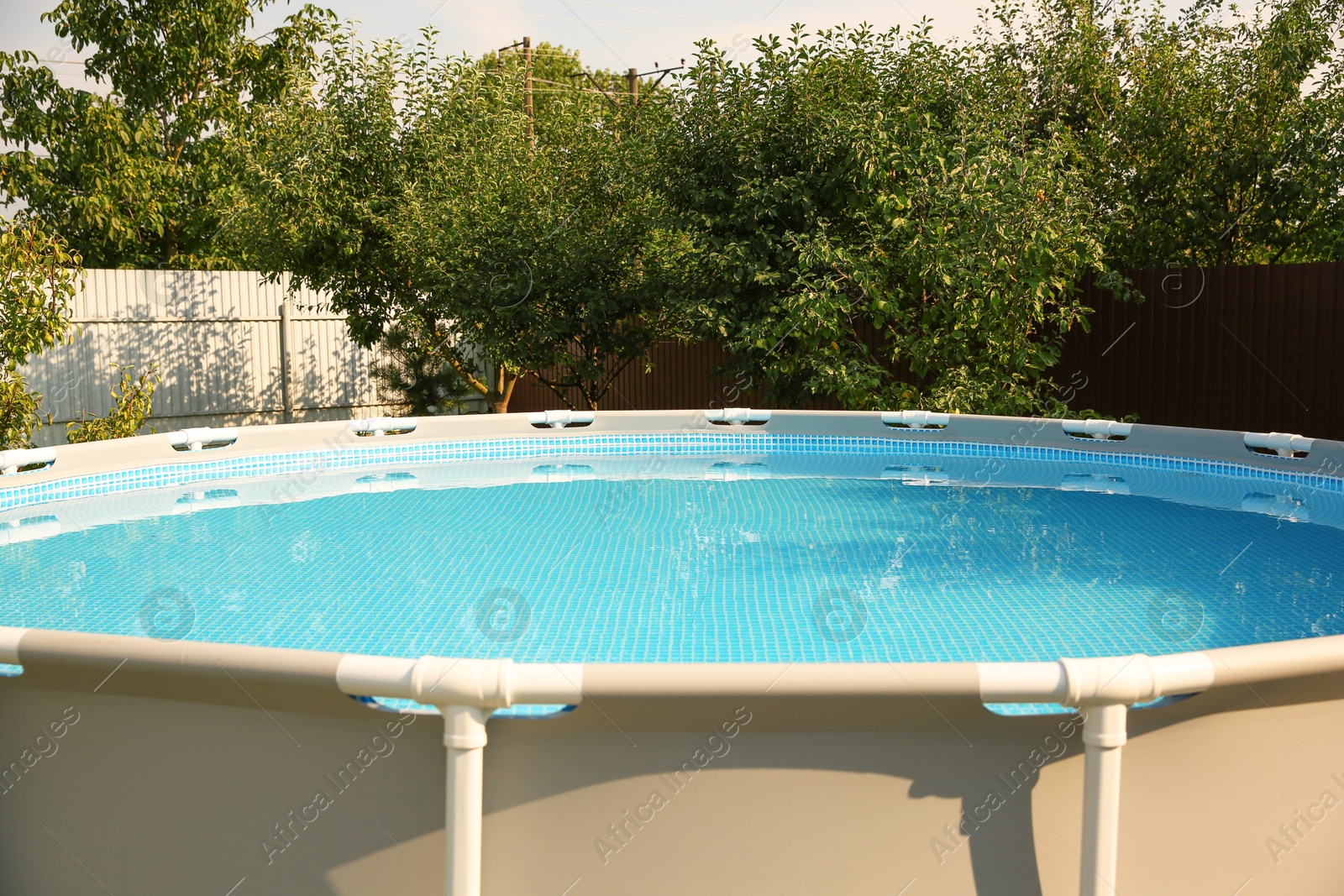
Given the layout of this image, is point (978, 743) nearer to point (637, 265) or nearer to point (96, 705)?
point (96, 705)

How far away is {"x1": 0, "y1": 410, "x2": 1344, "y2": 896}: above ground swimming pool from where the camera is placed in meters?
1.82

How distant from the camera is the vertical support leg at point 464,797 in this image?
1.79m

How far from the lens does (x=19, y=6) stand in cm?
1443

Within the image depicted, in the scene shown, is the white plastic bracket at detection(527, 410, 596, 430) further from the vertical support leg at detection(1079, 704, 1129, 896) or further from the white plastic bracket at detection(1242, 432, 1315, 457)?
the vertical support leg at detection(1079, 704, 1129, 896)

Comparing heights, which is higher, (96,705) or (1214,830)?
(96,705)

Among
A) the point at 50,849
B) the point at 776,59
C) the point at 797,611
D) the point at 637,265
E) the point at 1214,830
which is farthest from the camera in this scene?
the point at 637,265

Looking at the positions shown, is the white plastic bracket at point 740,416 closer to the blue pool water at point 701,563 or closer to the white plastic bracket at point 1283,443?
the blue pool water at point 701,563

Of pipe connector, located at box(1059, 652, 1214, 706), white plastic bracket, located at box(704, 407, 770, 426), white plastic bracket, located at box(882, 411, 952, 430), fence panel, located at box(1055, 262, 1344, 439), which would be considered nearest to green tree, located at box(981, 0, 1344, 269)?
fence panel, located at box(1055, 262, 1344, 439)

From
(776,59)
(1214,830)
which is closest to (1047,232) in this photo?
(776,59)

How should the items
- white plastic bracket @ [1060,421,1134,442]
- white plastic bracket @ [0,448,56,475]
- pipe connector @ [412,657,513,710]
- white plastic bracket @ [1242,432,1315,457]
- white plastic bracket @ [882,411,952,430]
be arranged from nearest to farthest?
pipe connector @ [412,657,513,710], white plastic bracket @ [0,448,56,475], white plastic bracket @ [1242,432,1315,457], white plastic bracket @ [1060,421,1134,442], white plastic bracket @ [882,411,952,430]

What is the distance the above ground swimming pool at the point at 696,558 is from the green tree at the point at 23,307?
209cm

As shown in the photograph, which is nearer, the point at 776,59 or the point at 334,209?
the point at 776,59

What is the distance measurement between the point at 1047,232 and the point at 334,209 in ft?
21.0

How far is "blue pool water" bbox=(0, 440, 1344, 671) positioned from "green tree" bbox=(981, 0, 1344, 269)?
4.53 m
